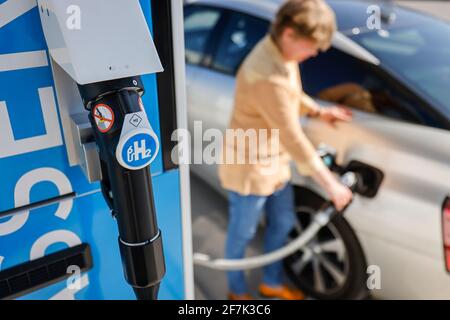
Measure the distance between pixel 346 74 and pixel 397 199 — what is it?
69 centimetres

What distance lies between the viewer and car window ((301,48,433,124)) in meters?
1.94

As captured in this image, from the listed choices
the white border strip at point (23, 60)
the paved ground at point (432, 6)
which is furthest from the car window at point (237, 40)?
the paved ground at point (432, 6)

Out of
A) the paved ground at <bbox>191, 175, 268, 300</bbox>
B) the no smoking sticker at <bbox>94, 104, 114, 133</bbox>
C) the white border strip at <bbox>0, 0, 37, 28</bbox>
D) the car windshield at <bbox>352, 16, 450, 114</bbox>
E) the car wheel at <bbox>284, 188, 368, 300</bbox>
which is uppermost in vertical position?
the white border strip at <bbox>0, 0, 37, 28</bbox>

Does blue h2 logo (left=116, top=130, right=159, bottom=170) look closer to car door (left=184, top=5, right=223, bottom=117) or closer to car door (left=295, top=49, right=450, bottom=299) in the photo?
car door (left=295, top=49, right=450, bottom=299)

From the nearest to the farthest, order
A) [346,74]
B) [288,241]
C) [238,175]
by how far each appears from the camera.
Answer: [238,175], [346,74], [288,241]

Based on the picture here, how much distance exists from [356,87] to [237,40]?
100cm

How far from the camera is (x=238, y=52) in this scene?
2791 millimetres

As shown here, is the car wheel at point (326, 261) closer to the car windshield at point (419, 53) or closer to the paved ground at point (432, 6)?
the car windshield at point (419, 53)

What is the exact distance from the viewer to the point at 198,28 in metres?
3.22

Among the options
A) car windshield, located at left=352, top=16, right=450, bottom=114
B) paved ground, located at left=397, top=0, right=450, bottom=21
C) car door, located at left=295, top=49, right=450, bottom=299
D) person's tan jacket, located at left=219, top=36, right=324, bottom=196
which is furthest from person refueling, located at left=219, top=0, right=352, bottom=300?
paved ground, located at left=397, top=0, right=450, bottom=21

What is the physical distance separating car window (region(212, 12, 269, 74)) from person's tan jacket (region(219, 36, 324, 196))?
0.75m

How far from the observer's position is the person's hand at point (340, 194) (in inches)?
72.2

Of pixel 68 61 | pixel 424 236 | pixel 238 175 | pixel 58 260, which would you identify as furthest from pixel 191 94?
pixel 68 61

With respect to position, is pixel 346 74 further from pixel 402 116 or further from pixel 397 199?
pixel 397 199
